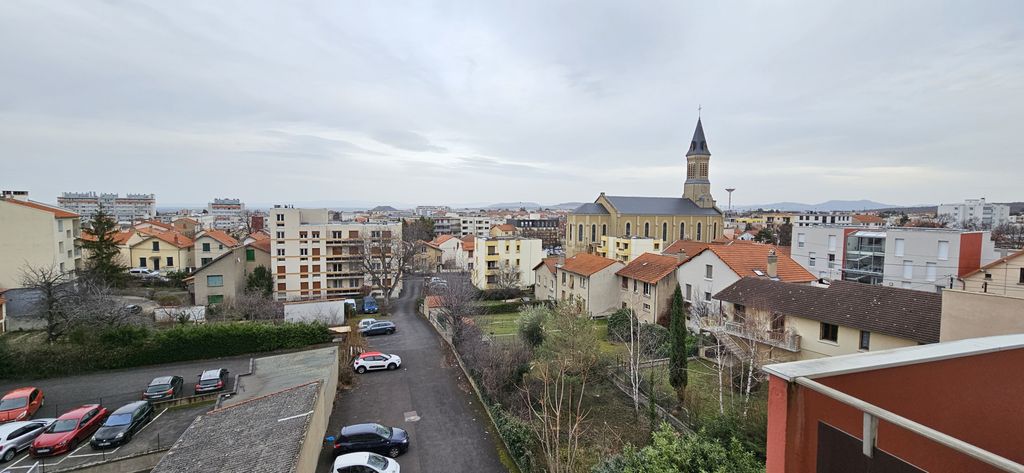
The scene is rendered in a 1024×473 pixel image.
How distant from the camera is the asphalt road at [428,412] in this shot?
46.2ft

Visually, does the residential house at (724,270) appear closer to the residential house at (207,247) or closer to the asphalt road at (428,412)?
the asphalt road at (428,412)

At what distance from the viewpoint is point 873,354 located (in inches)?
165

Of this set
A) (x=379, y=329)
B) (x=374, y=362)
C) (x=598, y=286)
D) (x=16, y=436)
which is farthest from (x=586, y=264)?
(x=16, y=436)

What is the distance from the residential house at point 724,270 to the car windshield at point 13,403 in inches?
1236

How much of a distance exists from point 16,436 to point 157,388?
420 centimetres

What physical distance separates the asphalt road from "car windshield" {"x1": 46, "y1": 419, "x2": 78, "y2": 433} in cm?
845

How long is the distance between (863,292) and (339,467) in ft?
74.3

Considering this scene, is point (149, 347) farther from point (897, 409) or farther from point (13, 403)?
point (897, 409)

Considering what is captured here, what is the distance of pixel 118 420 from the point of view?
49.8ft

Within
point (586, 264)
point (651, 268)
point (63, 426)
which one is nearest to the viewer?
point (63, 426)

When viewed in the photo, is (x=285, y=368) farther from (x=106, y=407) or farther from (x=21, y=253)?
(x=21, y=253)

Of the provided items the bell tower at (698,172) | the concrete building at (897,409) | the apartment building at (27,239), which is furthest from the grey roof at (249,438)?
the bell tower at (698,172)

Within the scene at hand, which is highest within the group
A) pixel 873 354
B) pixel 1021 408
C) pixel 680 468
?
pixel 873 354

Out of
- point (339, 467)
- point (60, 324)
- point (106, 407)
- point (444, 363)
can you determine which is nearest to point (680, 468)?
point (339, 467)
